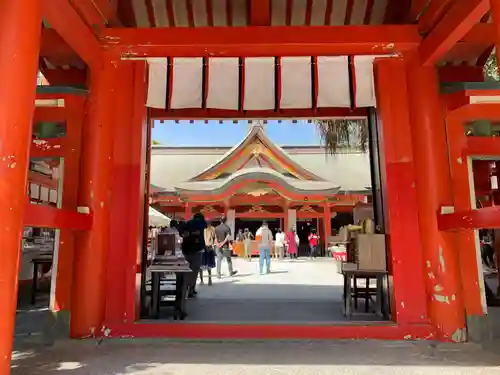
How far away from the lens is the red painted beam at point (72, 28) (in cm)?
302

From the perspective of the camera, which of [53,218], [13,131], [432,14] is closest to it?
[13,131]

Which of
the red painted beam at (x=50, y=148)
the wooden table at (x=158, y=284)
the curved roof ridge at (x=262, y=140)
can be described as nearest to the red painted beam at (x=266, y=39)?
the red painted beam at (x=50, y=148)

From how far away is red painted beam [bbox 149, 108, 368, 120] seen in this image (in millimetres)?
5203

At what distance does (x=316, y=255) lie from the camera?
17719mm

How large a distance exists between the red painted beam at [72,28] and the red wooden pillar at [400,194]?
2.93m

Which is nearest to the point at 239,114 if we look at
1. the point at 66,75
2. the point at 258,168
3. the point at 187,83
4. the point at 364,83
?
the point at 187,83

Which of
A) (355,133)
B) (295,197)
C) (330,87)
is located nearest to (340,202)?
(295,197)

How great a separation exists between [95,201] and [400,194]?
3032mm

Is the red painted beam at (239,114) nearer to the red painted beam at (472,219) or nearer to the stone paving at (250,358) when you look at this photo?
the red painted beam at (472,219)

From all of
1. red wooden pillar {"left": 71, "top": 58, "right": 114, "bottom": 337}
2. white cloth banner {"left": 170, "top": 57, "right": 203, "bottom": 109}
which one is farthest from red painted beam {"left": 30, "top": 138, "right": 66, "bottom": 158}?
white cloth banner {"left": 170, "top": 57, "right": 203, "bottom": 109}

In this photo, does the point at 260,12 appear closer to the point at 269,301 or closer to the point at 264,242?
the point at 269,301

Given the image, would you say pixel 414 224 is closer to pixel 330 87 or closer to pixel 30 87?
pixel 330 87

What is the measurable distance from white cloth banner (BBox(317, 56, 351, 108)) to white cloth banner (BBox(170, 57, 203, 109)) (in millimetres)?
A: 1372

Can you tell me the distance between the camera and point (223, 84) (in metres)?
4.48
